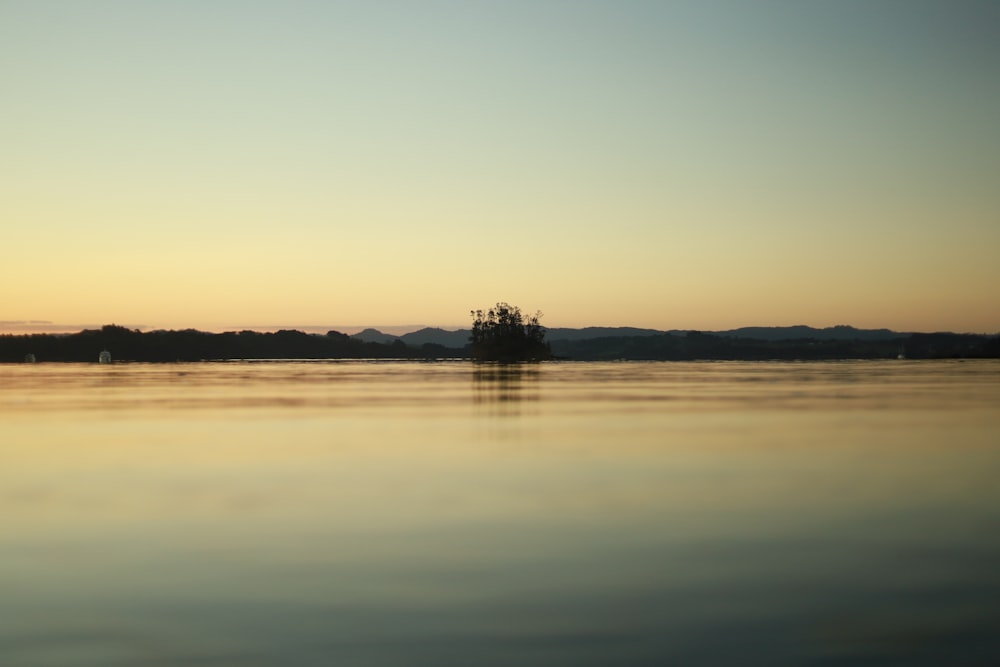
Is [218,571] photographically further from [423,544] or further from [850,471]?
[850,471]

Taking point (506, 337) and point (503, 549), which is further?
point (506, 337)

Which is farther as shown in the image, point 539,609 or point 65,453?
point 65,453

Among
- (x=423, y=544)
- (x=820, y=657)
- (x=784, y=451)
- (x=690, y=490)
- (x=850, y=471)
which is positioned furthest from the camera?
(x=784, y=451)

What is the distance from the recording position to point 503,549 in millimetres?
11406

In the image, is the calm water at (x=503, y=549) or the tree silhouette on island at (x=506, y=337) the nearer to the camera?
the calm water at (x=503, y=549)

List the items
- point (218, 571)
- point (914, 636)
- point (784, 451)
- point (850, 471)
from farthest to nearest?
point (784, 451) → point (850, 471) → point (218, 571) → point (914, 636)

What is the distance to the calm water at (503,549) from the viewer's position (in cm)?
775

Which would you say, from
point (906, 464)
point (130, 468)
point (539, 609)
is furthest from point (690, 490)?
point (130, 468)

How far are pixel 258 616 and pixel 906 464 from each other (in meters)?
14.4

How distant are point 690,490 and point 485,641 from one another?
346 inches

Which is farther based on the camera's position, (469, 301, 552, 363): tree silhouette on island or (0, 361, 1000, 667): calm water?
(469, 301, 552, 363): tree silhouette on island

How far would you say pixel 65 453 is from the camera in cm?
2206

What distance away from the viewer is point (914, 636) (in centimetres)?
775

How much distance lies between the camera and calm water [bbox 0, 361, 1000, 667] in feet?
25.4
